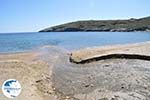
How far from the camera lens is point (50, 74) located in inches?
699

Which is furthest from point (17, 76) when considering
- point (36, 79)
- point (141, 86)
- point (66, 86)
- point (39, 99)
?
point (141, 86)

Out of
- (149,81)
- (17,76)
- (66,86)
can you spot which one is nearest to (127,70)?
(149,81)

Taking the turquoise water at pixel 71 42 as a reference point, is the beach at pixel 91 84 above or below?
above

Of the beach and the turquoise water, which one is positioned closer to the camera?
the beach

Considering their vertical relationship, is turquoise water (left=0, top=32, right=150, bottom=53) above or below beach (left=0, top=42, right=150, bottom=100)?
below

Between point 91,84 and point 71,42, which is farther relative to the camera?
point 71,42

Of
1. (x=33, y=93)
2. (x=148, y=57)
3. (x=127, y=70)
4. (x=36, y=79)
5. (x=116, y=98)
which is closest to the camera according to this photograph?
(x=116, y=98)

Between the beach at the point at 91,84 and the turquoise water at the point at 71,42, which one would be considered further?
the turquoise water at the point at 71,42

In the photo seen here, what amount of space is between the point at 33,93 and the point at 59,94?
135 centimetres

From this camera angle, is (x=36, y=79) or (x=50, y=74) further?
(x=50, y=74)

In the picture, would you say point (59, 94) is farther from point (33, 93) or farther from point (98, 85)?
point (98, 85)

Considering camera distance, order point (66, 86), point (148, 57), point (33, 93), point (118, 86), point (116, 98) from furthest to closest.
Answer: point (148, 57) → point (66, 86) → point (118, 86) → point (33, 93) → point (116, 98)

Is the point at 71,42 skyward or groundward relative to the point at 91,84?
groundward

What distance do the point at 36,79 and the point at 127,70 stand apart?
646 centimetres
